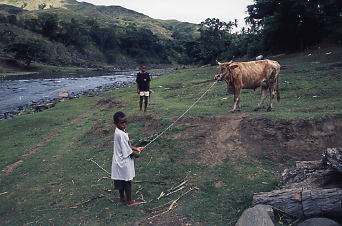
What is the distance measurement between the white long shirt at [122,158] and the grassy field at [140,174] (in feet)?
2.58

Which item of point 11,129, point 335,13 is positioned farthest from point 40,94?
point 335,13

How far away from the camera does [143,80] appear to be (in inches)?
581

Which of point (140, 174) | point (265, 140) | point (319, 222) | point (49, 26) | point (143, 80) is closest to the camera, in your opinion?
point (319, 222)

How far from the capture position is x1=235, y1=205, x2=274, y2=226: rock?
18.0 feet

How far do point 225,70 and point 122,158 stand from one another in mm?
7154

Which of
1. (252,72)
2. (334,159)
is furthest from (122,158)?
(252,72)

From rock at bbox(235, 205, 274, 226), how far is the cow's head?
7303 mm

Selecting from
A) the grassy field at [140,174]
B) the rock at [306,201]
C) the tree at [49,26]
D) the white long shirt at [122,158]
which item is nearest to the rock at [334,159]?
the rock at [306,201]

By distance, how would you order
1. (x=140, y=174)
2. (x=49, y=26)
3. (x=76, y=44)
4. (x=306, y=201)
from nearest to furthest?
1. (x=306, y=201)
2. (x=140, y=174)
3. (x=49, y=26)
4. (x=76, y=44)

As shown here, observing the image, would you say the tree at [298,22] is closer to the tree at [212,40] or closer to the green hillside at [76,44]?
the tree at [212,40]

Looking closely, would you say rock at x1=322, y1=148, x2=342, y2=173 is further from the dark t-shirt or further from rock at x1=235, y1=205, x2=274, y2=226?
the dark t-shirt

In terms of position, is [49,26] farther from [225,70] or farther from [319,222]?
[319,222]

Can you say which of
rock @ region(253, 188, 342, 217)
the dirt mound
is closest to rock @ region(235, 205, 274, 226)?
rock @ region(253, 188, 342, 217)

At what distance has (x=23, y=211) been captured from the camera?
25.0 feet
